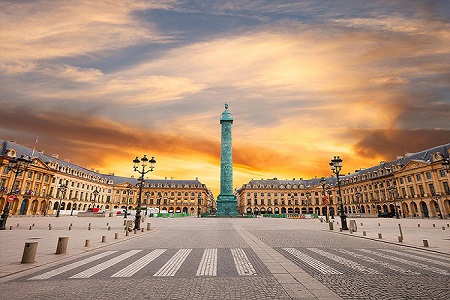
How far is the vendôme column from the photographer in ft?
197

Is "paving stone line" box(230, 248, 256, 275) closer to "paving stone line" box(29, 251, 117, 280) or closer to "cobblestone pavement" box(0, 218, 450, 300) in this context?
"cobblestone pavement" box(0, 218, 450, 300)

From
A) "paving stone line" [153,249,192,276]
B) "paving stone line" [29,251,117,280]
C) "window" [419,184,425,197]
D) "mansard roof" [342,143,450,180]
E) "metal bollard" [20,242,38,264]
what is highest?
"mansard roof" [342,143,450,180]

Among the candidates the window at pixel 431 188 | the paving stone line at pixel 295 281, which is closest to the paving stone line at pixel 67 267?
the paving stone line at pixel 295 281

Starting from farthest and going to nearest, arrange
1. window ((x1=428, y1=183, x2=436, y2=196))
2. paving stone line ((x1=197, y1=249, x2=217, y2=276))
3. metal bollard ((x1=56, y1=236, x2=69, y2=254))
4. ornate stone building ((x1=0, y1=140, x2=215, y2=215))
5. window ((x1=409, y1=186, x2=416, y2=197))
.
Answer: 1. window ((x1=409, y1=186, x2=416, y2=197))
2. ornate stone building ((x1=0, y1=140, x2=215, y2=215))
3. window ((x1=428, y1=183, x2=436, y2=196))
4. metal bollard ((x1=56, y1=236, x2=69, y2=254))
5. paving stone line ((x1=197, y1=249, x2=217, y2=276))

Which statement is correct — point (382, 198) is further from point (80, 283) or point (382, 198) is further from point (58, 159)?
point (58, 159)

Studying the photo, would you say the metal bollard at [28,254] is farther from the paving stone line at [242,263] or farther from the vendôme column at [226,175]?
the vendôme column at [226,175]

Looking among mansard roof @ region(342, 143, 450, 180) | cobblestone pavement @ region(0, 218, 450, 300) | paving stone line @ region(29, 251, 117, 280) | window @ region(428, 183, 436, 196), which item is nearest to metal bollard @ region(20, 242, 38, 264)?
cobblestone pavement @ region(0, 218, 450, 300)

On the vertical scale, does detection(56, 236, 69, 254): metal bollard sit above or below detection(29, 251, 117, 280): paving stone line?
above

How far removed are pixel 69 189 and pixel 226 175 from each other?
5280 cm

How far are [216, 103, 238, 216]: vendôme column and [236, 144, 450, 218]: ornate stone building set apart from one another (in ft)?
62.3

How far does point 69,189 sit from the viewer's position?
250 feet

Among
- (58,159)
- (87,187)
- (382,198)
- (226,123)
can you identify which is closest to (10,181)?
(58,159)

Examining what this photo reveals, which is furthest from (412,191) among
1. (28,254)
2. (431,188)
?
(28,254)

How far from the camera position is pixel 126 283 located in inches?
243
